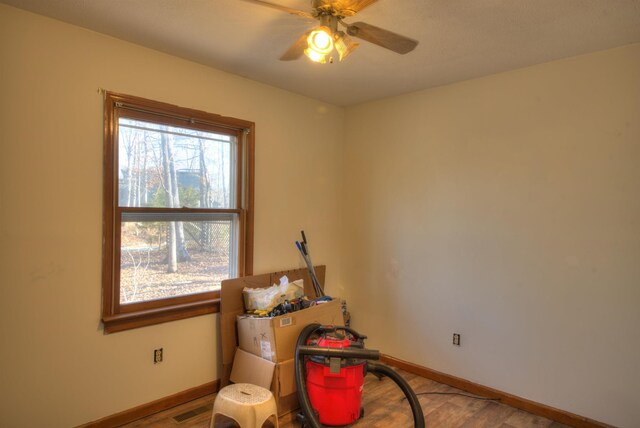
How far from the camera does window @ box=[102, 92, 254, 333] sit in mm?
2598

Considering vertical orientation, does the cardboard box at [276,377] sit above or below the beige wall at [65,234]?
below

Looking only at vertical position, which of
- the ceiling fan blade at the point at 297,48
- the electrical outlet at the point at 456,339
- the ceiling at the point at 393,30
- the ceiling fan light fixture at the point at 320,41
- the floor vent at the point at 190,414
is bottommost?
the floor vent at the point at 190,414

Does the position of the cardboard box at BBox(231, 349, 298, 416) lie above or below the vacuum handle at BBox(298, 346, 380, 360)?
below

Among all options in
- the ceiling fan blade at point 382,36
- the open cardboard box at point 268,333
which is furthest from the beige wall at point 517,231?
the ceiling fan blade at point 382,36

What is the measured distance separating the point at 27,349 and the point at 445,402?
2795 mm

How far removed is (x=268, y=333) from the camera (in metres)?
2.77

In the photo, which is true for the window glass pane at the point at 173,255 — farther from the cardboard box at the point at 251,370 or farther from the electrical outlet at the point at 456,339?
the electrical outlet at the point at 456,339

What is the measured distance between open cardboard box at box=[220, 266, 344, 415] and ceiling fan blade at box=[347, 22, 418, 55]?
6.13 feet

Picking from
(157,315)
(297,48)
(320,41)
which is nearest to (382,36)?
(320,41)

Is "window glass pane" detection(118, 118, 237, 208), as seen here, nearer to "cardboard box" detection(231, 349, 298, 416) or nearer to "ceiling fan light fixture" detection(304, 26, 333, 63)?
"cardboard box" detection(231, 349, 298, 416)

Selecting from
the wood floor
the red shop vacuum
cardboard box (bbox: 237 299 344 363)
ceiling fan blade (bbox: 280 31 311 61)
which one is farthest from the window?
ceiling fan blade (bbox: 280 31 311 61)

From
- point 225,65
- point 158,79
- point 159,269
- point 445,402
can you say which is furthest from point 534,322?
point 158,79

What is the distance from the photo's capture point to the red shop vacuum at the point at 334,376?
2434mm

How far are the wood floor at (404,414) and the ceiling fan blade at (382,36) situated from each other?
7.68 feet
